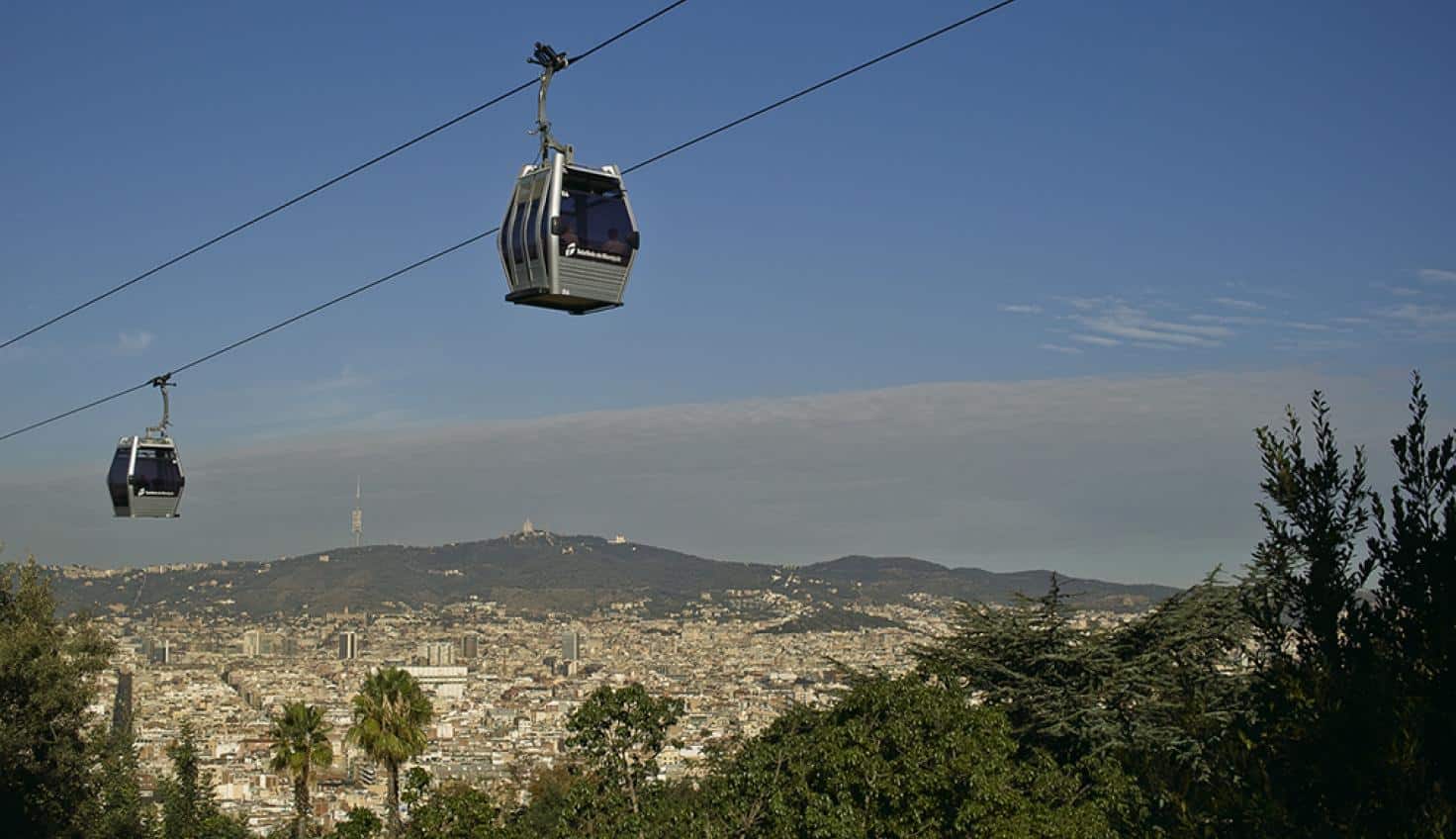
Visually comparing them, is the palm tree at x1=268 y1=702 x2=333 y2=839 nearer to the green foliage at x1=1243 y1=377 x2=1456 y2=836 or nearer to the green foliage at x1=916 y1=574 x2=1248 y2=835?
the green foliage at x1=916 y1=574 x2=1248 y2=835

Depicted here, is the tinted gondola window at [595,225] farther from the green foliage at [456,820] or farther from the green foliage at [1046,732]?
the green foliage at [456,820]

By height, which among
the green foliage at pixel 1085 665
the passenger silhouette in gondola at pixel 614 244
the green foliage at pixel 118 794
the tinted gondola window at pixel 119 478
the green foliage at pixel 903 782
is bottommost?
the green foliage at pixel 118 794

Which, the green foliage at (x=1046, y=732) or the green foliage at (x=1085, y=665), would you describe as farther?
the green foliage at (x=1085, y=665)

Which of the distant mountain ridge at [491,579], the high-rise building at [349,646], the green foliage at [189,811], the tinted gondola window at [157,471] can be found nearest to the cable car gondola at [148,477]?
the tinted gondola window at [157,471]

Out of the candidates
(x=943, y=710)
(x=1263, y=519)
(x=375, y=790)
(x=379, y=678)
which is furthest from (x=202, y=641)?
(x=1263, y=519)

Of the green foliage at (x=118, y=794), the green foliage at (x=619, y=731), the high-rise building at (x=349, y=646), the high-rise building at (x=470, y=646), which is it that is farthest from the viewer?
the high-rise building at (x=470, y=646)

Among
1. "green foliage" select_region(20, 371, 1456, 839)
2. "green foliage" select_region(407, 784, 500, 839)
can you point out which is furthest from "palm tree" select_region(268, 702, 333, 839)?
"green foliage" select_region(407, 784, 500, 839)

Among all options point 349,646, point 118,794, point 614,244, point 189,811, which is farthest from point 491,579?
point 614,244

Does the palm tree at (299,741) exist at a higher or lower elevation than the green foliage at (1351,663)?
lower
